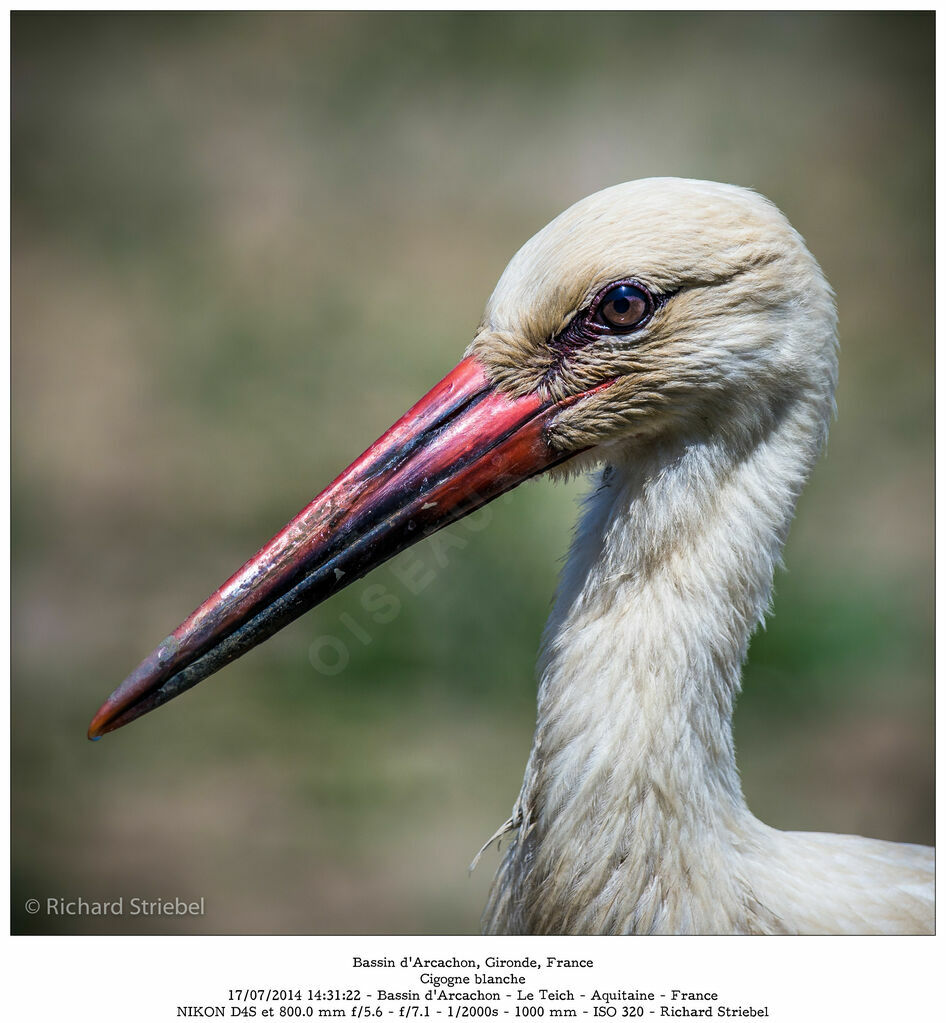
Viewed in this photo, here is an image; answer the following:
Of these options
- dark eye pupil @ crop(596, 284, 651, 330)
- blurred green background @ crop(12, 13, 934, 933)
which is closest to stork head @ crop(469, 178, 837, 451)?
dark eye pupil @ crop(596, 284, 651, 330)

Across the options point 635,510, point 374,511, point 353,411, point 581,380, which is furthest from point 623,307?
point 353,411

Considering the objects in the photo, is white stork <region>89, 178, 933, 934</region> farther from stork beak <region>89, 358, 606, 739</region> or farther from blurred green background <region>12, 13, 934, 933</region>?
blurred green background <region>12, 13, 934, 933</region>

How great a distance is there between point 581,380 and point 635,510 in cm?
20

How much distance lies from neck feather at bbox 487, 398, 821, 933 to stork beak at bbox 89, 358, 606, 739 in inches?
7.5

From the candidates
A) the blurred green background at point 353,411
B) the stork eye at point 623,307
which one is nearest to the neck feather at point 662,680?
the stork eye at point 623,307

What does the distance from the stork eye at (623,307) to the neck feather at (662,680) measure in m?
0.19

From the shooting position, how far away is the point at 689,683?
1354 mm

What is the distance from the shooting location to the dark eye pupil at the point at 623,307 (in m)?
1.31

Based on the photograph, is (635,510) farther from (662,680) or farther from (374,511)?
(374,511)

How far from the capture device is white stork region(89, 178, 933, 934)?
51.6 inches

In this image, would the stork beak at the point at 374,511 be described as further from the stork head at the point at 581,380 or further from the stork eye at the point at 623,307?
the stork eye at the point at 623,307

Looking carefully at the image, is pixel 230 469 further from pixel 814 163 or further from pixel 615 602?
pixel 615 602

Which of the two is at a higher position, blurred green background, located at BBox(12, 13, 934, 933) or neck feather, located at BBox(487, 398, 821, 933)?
blurred green background, located at BBox(12, 13, 934, 933)
